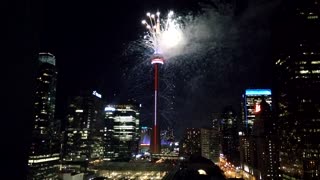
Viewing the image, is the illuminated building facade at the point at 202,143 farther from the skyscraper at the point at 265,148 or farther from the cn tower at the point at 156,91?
the cn tower at the point at 156,91

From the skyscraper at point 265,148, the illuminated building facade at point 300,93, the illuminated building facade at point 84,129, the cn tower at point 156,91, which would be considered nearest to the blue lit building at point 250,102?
the skyscraper at point 265,148

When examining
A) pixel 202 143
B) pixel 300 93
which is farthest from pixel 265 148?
pixel 202 143

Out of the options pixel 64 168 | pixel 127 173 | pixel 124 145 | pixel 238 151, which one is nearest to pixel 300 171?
pixel 127 173

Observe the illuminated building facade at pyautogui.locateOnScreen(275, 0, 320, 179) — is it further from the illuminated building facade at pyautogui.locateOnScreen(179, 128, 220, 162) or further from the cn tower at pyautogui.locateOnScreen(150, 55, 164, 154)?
the illuminated building facade at pyautogui.locateOnScreen(179, 128, 220, 162)

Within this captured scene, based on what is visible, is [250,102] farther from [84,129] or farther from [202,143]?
[84,129]

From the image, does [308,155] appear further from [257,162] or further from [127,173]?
[127,173]
